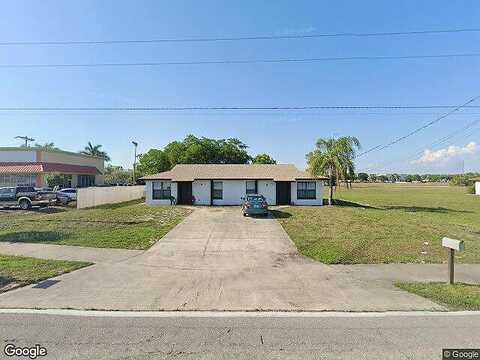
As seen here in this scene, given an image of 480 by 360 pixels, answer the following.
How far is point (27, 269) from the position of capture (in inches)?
349

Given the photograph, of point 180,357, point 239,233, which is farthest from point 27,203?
point 180,357

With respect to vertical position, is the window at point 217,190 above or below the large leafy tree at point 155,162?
below

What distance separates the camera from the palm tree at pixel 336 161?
93.1 ft

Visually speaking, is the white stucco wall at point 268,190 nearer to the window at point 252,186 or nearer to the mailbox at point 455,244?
the window at point 252,186

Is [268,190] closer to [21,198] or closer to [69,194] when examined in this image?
[69,194]

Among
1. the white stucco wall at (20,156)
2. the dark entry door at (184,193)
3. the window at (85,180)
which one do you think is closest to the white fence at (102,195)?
the dark entry door at (184,193)

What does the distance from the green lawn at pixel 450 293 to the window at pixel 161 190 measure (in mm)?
23342

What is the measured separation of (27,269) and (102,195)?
20.8 m

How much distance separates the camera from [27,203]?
26.7 metres

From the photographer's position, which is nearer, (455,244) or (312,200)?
(455,244)

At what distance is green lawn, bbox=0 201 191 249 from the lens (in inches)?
517

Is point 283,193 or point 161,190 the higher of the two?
point 161,190

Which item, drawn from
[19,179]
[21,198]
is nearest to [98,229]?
[21,198]

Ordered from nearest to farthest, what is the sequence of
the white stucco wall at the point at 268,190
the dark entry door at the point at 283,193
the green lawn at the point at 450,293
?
the green lawn at the point at 450,293 < the white stucco wall at the point at 268,190 < the dark entry door at the point at 283,193
